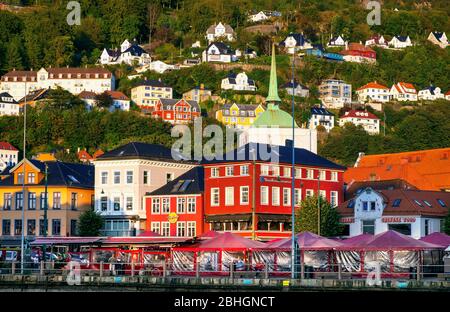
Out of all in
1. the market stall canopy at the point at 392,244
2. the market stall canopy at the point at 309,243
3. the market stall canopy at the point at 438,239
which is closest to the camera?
the market stall canopy at the point at 392,244

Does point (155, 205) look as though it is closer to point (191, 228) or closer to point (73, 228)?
point (191, 228)

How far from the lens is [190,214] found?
10650 centimetres

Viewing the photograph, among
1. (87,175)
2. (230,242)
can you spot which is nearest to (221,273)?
(230,242)

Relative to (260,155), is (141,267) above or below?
below

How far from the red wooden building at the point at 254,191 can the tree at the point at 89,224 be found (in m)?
9.93

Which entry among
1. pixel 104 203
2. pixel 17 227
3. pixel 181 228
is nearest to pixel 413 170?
pixel 181 228

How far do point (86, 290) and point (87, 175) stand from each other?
55.0m

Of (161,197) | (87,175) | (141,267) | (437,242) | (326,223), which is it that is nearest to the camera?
(141,267)

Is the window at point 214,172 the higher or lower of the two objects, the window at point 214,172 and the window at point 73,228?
the higher

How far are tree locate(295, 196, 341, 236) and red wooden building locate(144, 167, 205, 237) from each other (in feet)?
28.9

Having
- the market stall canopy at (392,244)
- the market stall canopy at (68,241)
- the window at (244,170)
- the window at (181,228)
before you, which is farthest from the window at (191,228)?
the market stall canopy at (392,244)

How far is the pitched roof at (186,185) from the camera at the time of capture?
352ft

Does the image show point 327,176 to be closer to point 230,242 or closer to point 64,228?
point 64,228

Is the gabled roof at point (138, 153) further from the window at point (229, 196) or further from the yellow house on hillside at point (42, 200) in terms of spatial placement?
the window at point (229, 196)
